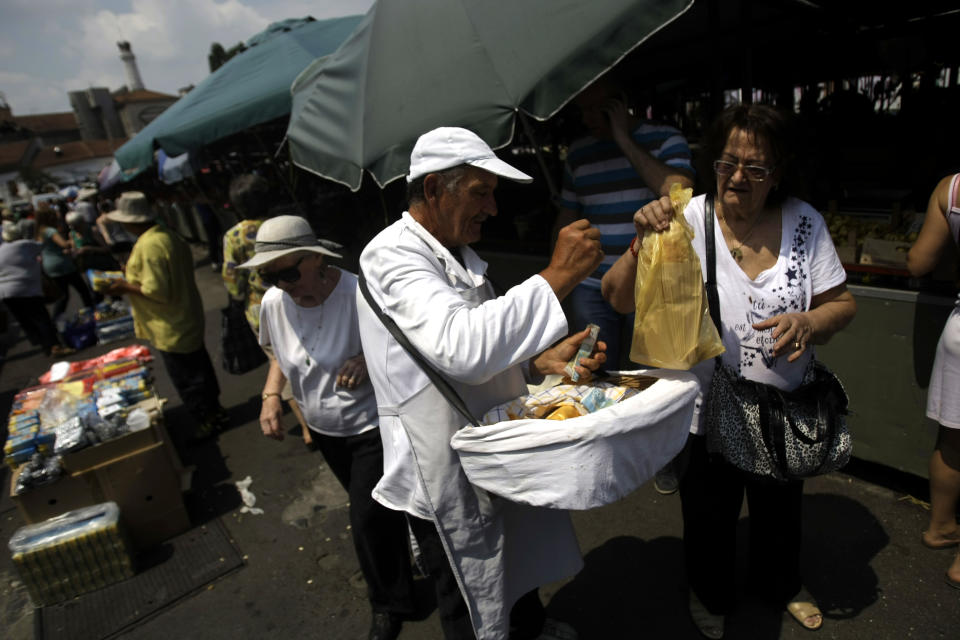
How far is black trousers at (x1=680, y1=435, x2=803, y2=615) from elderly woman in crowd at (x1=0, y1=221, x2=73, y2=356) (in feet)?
28.9

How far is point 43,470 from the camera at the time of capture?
3109mm

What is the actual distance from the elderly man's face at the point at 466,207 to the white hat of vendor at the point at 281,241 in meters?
0.94

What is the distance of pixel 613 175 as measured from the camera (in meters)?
2.82

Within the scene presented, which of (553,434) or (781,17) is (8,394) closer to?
(553,434)

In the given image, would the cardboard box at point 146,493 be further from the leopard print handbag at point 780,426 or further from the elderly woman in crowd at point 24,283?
the elderly woman in crowd at point 24,283

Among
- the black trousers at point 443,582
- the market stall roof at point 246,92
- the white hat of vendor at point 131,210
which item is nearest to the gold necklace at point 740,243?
the black trousers at point 443,582

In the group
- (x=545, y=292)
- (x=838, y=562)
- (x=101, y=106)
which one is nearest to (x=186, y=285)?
(x=545, y=292)

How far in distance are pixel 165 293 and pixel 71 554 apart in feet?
6.22

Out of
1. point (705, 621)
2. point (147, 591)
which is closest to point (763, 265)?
point (705, 621)

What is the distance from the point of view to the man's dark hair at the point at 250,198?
13.9ft

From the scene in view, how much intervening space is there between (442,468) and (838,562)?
212 centimetres

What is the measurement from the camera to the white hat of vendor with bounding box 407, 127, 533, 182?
1384 mm

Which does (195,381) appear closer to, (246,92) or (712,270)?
(246,92)

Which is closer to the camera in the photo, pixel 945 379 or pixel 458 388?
pixel 458 388
